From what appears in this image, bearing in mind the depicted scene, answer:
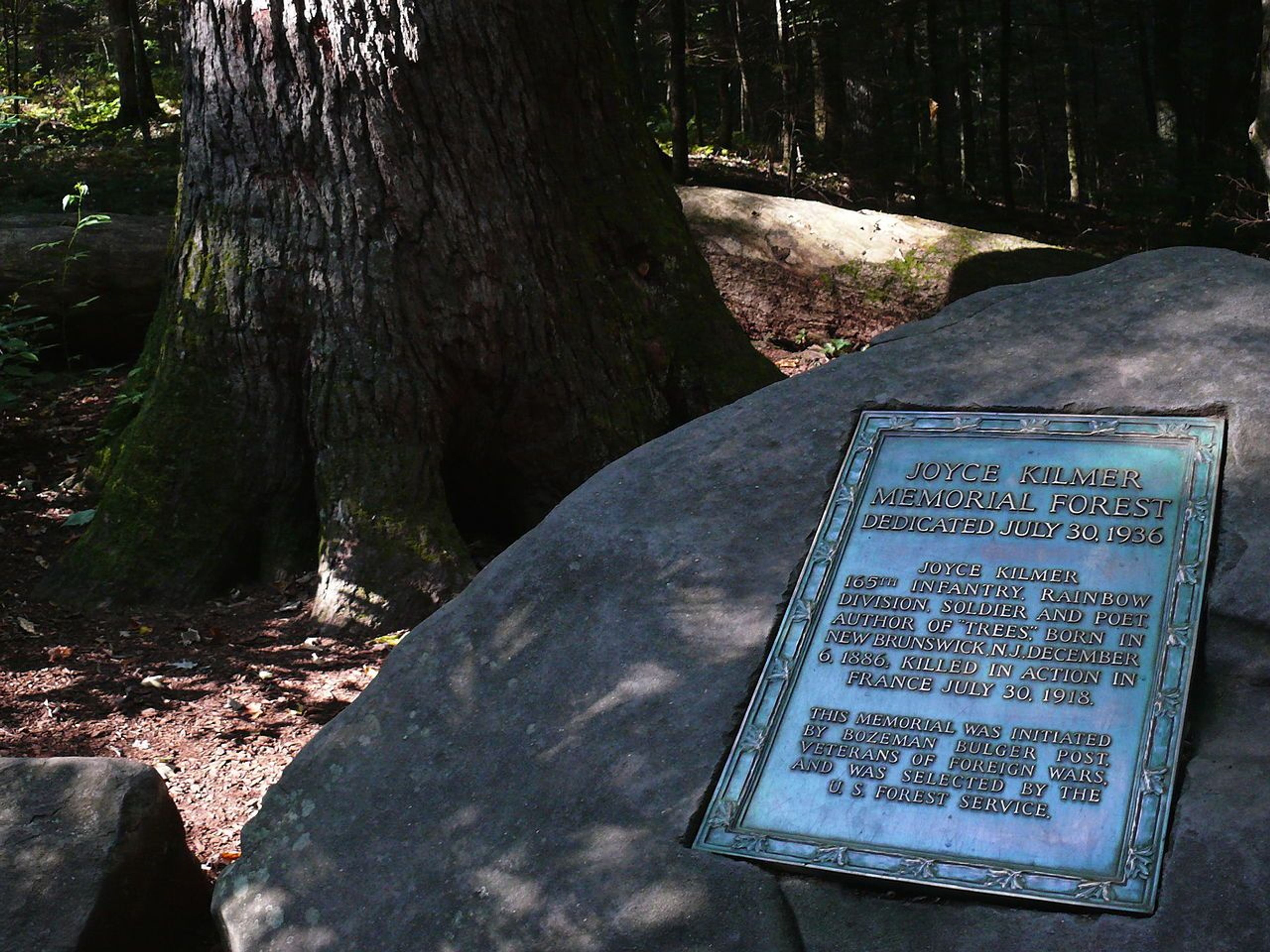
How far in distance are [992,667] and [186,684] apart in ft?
9.70

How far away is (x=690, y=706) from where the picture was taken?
3000 mm

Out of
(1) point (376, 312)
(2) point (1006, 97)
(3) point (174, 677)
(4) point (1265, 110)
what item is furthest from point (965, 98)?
(3) point (174, 677)

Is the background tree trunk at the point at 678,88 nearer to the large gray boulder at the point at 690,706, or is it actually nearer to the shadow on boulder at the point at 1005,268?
the shadow on boulder at the point at 1005,268

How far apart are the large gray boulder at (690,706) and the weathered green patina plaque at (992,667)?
0.06m

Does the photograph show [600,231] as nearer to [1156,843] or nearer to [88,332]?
[1156,843]

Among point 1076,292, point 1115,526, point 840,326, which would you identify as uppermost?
point 1076,292

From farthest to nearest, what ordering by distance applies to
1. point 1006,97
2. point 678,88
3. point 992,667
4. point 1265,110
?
point 1006,97, point 678,88, point 1265,110, point 992,667

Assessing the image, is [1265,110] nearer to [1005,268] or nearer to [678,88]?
[1005,268]

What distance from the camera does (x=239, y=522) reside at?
529 cm

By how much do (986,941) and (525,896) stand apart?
954 millimetres

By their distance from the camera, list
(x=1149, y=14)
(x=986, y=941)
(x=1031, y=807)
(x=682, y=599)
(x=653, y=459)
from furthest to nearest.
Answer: (x=1149, y=14) → (x=653, y=459) → (x=682, y=599) → (x=1031, y=807) → (x=986, y=941)

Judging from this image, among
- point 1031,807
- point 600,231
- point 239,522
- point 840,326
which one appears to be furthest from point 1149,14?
point 1031,807

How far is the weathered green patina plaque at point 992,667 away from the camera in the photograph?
100 inches

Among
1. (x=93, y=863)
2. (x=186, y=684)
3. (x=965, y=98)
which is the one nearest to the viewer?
(x=93, y=863)
